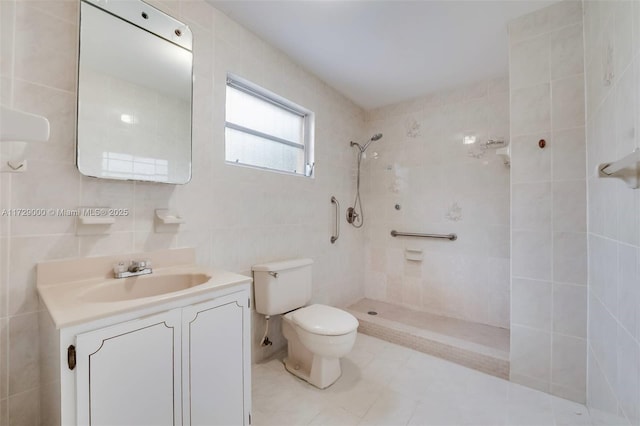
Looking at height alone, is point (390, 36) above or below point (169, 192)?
above

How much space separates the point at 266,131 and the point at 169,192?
0.97 metres

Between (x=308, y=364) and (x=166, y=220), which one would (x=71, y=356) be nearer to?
(x=166, y=220)

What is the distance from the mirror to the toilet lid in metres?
1.13

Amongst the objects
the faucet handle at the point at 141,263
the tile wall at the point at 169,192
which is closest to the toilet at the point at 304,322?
the tile wall at the point at 169,192

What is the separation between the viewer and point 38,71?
3.64ft

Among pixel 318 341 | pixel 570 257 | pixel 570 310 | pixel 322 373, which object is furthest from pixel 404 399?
pixel 570 257

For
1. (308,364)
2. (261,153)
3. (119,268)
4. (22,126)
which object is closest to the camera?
(22,126)

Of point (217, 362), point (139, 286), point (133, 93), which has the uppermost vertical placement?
point (133, 93)

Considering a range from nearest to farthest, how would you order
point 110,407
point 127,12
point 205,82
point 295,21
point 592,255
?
1. point 110,407
2. point 127,12
3. point 592,255
4. point 205,82
5. point 295,21

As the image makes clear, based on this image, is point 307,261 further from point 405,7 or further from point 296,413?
point 405,7

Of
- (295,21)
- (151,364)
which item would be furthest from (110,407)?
(295,21)

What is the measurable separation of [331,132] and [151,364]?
2.32 m

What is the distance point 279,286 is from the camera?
193cm

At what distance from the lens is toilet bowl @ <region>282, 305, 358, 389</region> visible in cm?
167
